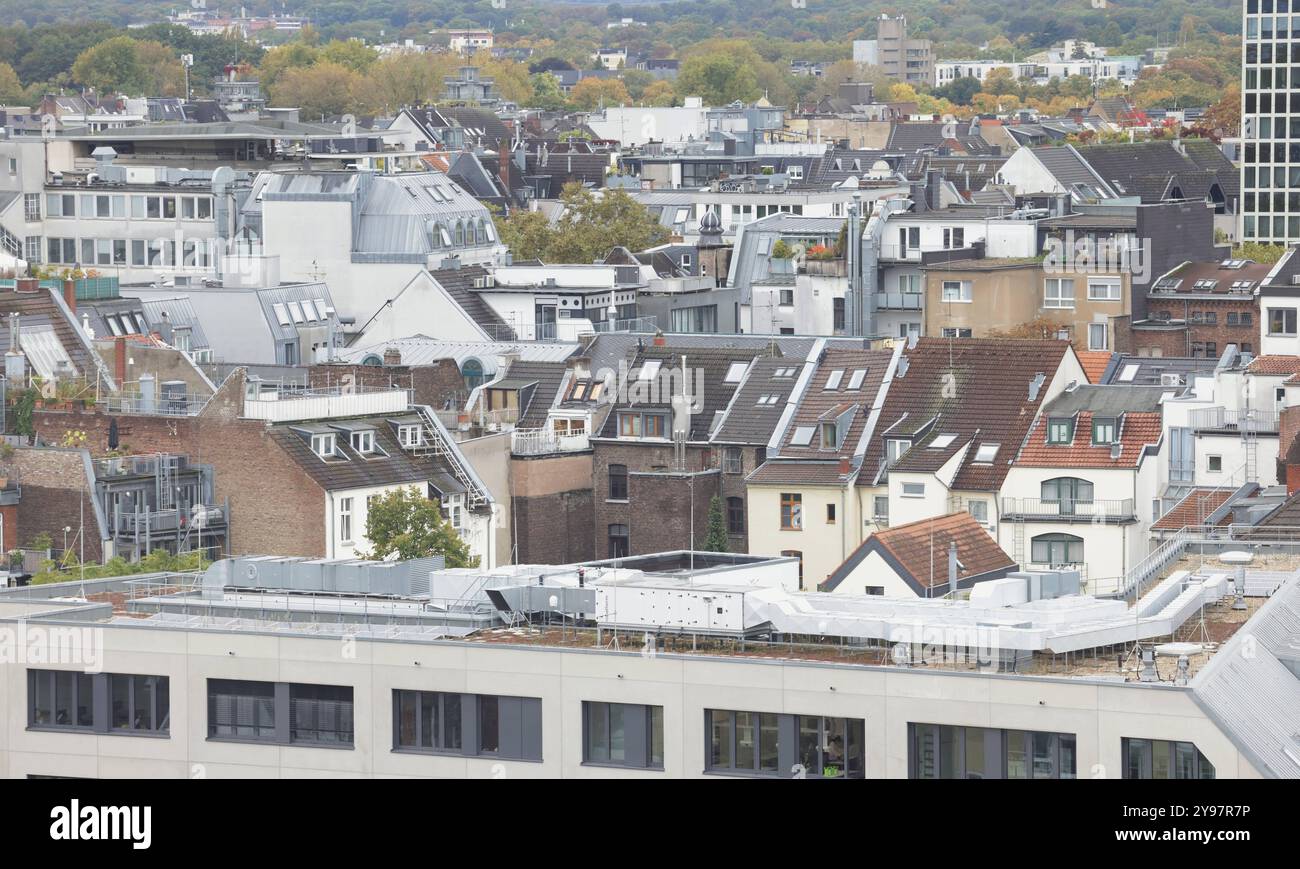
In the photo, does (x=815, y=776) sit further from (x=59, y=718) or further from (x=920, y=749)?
(x=59, y=718)

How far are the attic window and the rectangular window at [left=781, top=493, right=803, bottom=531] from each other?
3.38m

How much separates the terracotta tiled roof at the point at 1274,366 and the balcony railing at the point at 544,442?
54.4 feet

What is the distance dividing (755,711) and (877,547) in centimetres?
2000

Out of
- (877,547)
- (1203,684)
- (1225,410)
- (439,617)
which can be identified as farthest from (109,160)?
(1203,684)

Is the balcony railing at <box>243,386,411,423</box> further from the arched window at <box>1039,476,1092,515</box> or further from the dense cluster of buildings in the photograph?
the arched window at <box>1039,476,1092,515</box>

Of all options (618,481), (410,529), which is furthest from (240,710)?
(618,481)

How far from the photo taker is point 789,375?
80438 mm

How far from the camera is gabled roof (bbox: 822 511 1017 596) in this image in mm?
58094

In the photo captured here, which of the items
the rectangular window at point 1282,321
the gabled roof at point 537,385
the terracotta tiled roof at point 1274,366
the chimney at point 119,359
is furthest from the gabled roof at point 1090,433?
the chimney at point 119,359

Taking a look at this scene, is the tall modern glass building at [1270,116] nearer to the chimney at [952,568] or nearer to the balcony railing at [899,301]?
the balcony railing at [899,301]

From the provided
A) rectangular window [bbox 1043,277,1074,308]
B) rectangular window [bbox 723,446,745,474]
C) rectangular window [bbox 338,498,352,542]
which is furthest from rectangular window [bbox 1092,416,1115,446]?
rectangular window [bbox 1043,277,1074,308]

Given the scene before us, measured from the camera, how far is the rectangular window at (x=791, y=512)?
76.2 meters

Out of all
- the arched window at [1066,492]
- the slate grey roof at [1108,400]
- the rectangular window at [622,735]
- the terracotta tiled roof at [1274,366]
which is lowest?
the rectangular window at [622,735]

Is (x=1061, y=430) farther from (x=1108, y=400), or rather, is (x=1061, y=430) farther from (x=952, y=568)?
(x=952, y=568)
